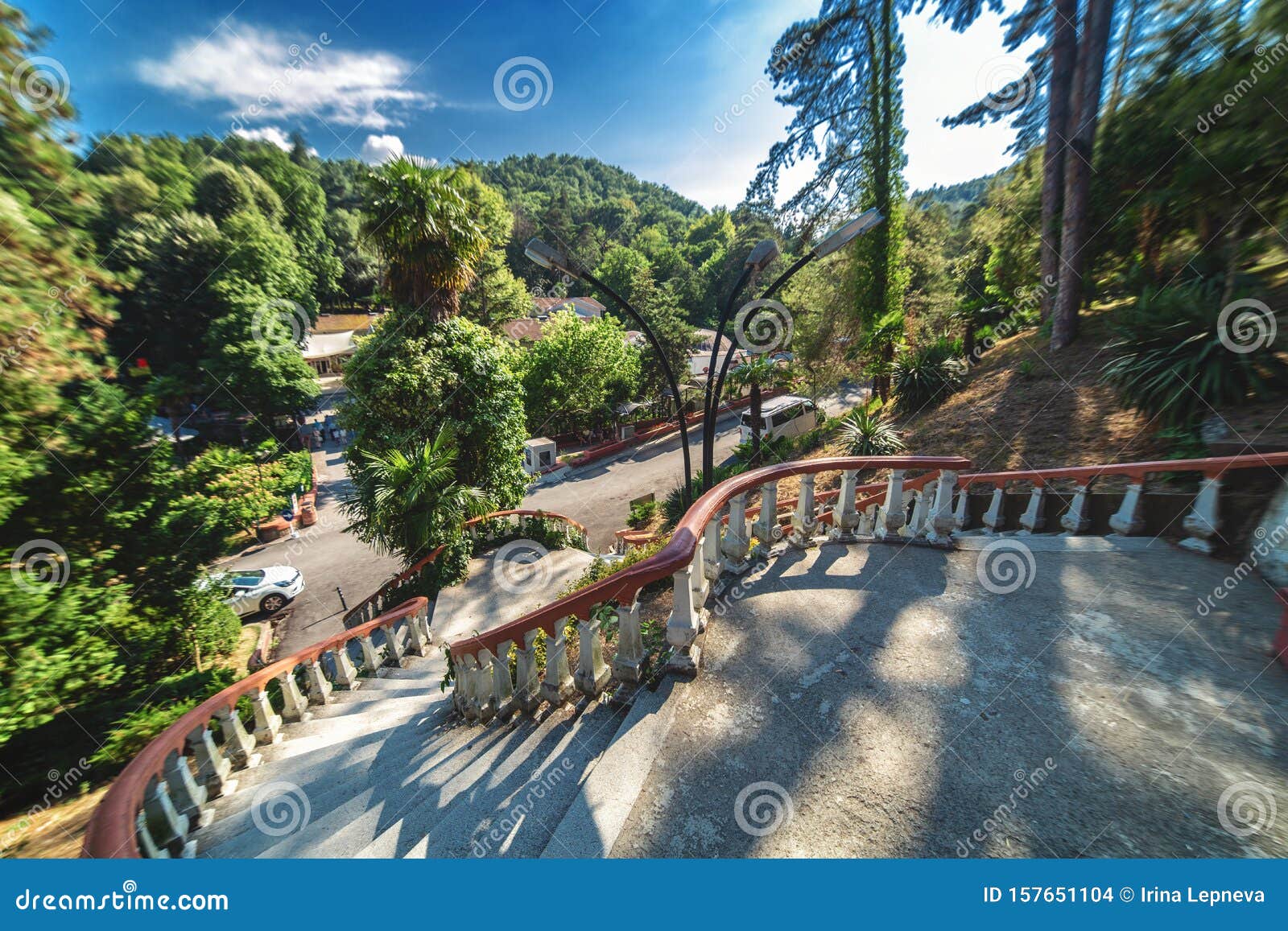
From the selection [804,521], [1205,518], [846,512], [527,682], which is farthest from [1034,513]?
[527,682]

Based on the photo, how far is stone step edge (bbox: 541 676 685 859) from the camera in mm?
2070

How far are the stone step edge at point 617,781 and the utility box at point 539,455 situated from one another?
63.4 ft

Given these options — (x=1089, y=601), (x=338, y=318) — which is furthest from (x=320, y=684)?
(x=338, y=318)

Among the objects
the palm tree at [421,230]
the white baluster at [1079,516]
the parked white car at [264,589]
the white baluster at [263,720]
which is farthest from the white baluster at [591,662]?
the parked white car at [264,589]

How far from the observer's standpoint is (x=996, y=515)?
16.4ft

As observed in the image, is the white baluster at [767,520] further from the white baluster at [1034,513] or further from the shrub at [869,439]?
the shrub at [869,439]

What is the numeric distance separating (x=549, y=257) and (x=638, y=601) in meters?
4.75

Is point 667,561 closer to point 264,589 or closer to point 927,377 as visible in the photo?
point 927,377

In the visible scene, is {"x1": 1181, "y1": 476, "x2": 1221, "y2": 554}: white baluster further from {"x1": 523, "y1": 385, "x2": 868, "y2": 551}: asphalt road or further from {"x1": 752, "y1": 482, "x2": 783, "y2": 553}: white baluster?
{"x1": 523, "y1": 385, "x2": 868, "y2": 551}: asphalt road

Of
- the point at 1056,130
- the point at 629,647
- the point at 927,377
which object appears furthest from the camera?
the point at 927,377

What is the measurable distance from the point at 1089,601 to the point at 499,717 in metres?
4.79

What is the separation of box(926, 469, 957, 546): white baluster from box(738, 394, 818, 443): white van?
596 inches

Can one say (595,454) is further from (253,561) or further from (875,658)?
(875,658)

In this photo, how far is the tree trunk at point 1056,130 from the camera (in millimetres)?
9156
